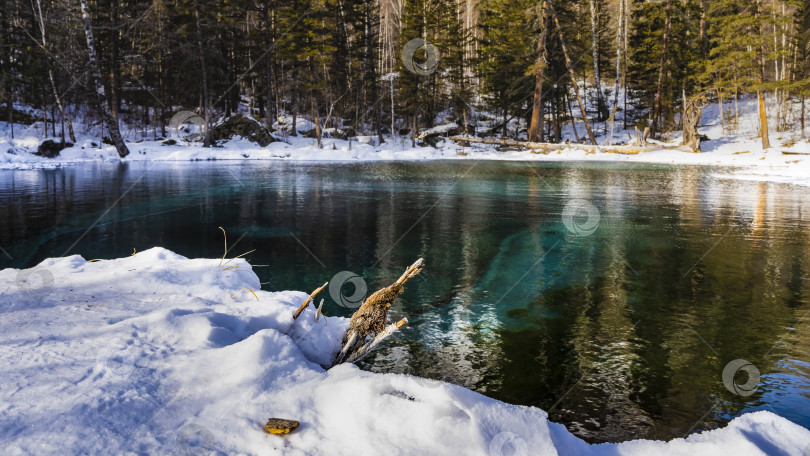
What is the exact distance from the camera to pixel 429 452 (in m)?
2.45

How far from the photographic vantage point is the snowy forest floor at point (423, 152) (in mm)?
27172

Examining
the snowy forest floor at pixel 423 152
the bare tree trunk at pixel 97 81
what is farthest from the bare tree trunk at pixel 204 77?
the bare tree trunk at pixel 97 81

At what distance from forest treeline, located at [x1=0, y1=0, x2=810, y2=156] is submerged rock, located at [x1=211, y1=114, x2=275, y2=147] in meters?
2.02

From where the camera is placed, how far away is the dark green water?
4.35m

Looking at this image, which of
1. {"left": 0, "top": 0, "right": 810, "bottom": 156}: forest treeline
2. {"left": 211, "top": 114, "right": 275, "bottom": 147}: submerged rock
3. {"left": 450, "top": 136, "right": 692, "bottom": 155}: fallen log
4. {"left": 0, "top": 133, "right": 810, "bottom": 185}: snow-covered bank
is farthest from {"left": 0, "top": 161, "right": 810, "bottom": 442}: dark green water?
{"left": 0, "top": 0, "right": 810, "bottom": 156}: forest treeline

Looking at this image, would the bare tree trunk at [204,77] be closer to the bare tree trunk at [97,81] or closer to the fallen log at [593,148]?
the bare tree trunk at [97,81]

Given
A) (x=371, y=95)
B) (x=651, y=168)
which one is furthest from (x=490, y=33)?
(x=651, y=168)

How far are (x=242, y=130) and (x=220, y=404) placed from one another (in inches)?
1581

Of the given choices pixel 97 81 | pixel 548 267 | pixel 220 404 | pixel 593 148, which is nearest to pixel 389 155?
pixel 593 148

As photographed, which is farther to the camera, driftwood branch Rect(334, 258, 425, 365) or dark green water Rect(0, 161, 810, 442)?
dark green water Rect(0, 161, 810, 442)

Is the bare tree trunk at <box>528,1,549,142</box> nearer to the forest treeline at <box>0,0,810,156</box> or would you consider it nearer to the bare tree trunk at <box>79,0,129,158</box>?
the forest treeline at <box>0,0,810,156</box>

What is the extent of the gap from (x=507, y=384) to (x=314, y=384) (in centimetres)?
191

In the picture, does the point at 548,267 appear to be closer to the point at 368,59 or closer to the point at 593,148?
the point at 593,148

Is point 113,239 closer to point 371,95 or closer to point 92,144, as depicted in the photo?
point 92,144
